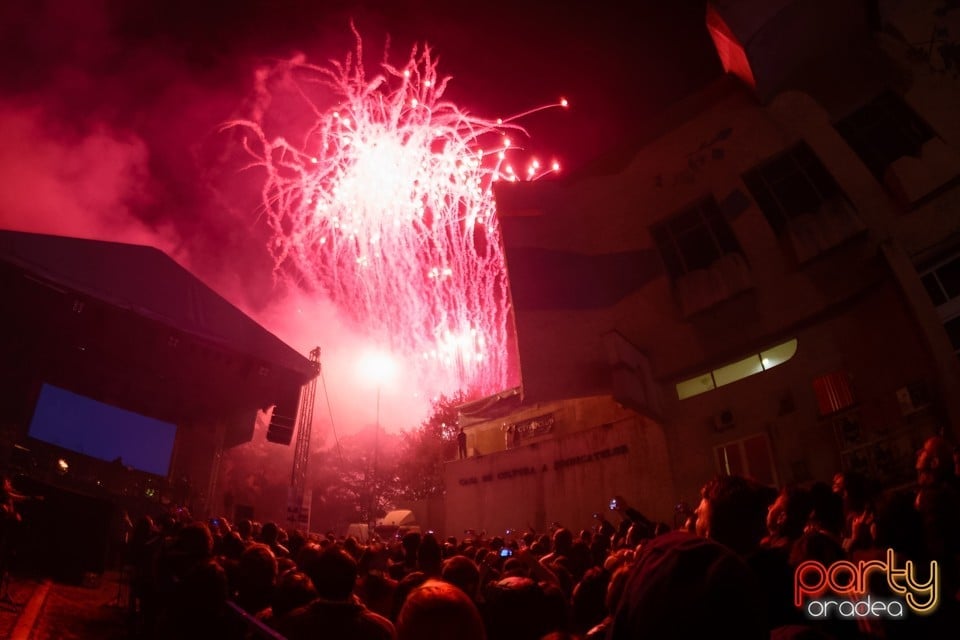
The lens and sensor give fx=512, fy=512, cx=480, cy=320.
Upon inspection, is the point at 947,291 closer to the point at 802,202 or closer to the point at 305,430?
the point at 802,202

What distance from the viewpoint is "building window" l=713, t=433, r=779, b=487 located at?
14461 millimetres

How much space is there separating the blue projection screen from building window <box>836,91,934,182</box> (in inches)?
1113

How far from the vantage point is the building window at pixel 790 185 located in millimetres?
15102

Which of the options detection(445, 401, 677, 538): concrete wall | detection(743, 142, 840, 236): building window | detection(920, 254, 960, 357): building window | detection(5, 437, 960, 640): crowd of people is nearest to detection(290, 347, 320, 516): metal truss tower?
detection(445, 401, 677, 538): concrete wall

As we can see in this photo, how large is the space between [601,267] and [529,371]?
197 inches

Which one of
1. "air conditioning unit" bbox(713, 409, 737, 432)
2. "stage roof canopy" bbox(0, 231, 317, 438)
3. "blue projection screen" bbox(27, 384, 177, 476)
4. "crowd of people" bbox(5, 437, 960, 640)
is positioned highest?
"stage roof canopy" bbox(0, 231, 317, 438)

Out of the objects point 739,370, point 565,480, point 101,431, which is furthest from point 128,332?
point 739,370

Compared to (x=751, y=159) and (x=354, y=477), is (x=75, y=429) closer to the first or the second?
(x=751, y=159)

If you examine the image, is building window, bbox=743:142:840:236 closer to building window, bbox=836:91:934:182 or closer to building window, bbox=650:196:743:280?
building window, bbox=836:91:934:182

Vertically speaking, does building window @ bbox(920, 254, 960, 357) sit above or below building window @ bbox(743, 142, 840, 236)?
below

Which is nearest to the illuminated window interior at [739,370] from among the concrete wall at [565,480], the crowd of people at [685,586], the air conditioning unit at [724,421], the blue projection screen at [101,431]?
the air conditioning unit at [724,421]

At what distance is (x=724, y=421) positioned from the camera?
15.8 m

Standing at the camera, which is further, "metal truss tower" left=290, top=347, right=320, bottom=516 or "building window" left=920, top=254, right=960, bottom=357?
"metal truss tower" left=290, top=347, right=320, bottom=516

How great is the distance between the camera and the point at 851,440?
42.2 feet
